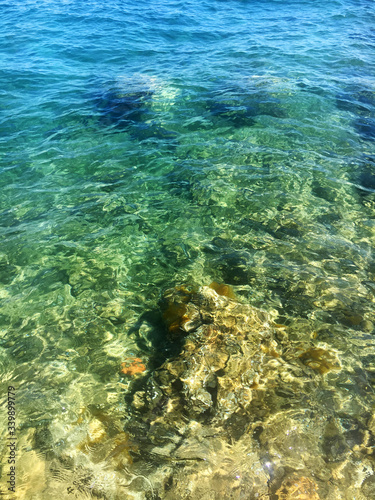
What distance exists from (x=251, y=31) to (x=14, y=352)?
2232 cm

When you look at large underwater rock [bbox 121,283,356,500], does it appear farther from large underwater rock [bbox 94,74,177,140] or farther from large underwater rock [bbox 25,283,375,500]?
large underwater rock [bbox 94,74,177,140]

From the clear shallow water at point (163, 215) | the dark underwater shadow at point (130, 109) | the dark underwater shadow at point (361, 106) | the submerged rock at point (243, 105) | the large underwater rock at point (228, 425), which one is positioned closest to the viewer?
the large underwater rock at point (228, 425)

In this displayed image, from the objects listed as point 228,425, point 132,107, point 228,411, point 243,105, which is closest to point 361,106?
point 243,105

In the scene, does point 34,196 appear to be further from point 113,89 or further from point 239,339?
point 113,89

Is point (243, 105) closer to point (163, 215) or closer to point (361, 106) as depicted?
point (361, 106)

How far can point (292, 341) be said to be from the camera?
495cm

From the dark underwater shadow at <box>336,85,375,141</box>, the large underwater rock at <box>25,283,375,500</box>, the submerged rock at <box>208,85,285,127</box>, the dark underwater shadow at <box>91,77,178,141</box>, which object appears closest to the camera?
the large underwater rock at <box>25,283,375,500</box>

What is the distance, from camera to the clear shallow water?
4570 mm

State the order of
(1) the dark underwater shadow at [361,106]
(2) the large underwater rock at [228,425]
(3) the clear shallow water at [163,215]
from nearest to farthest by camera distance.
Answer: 1. (2) the large underwater rock at [228,425]
2. (3) the clear shallow water at [163,215]
3. (1) the dark underwater shadow at [361,106]

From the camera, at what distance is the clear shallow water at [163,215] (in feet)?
15.0

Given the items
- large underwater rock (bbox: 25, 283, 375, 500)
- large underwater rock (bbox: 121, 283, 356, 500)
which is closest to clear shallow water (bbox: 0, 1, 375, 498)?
large underwater rock (bbox: 25, 283, 375, 500)

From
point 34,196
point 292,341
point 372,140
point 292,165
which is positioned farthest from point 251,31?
point 292,341

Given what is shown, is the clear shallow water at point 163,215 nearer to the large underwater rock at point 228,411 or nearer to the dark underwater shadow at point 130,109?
the dark underwater shadow at point 130,109

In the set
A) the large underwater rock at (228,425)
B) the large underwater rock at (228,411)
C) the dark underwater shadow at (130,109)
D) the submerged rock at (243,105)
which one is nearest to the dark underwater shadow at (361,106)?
the submerged rock at (243,105)
